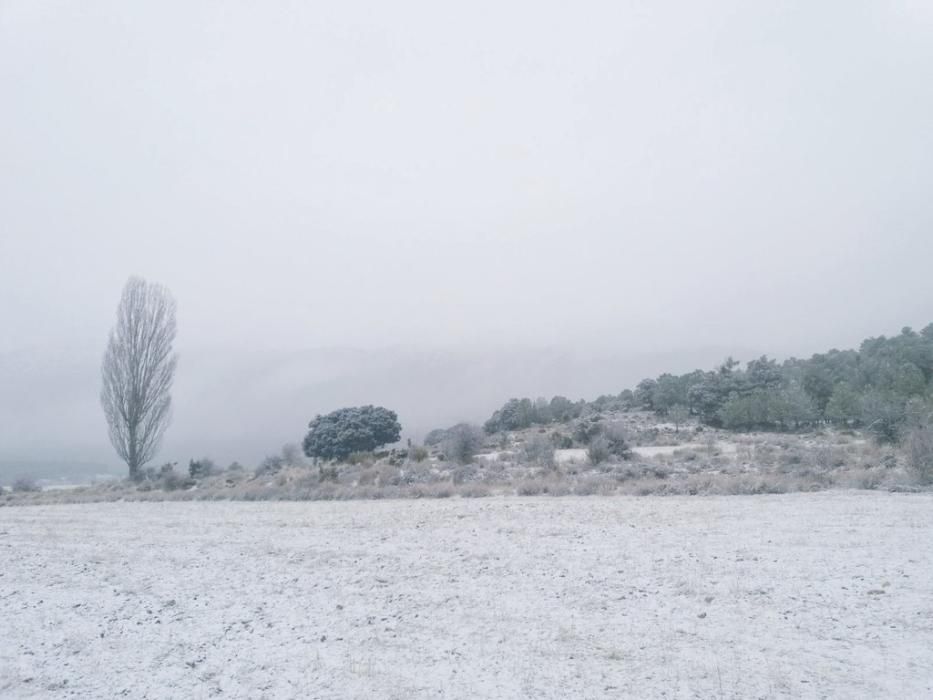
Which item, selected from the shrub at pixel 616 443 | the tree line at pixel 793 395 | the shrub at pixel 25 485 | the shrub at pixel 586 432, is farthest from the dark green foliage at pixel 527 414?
the shrub at pixel 25 485

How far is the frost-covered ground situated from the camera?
296 inches

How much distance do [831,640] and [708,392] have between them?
50.2 meters

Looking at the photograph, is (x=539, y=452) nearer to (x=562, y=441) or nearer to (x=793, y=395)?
(x=562, y=441)

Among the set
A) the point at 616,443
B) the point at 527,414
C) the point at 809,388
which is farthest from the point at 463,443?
the point at 809,388

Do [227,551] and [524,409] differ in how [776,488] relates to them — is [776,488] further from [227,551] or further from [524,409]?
[524,409]

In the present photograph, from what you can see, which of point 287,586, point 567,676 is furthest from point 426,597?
point 567,676

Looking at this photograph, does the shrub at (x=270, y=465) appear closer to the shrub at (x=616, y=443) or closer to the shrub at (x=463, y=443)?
the shrub at (x=463, y=443)

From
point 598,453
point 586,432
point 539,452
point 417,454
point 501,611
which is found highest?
point 586,432

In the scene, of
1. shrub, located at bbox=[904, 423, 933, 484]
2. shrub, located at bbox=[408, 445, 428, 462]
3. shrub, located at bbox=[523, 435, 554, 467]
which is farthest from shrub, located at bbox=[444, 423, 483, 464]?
shrub, located at bbox=[904, 423, 933, 484]

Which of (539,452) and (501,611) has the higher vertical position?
(539,452)

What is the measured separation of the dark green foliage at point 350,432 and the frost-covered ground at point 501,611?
31869 millimetres

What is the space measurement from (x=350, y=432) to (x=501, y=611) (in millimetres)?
40452

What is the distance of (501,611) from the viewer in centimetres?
981

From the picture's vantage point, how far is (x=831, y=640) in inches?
A: 314
